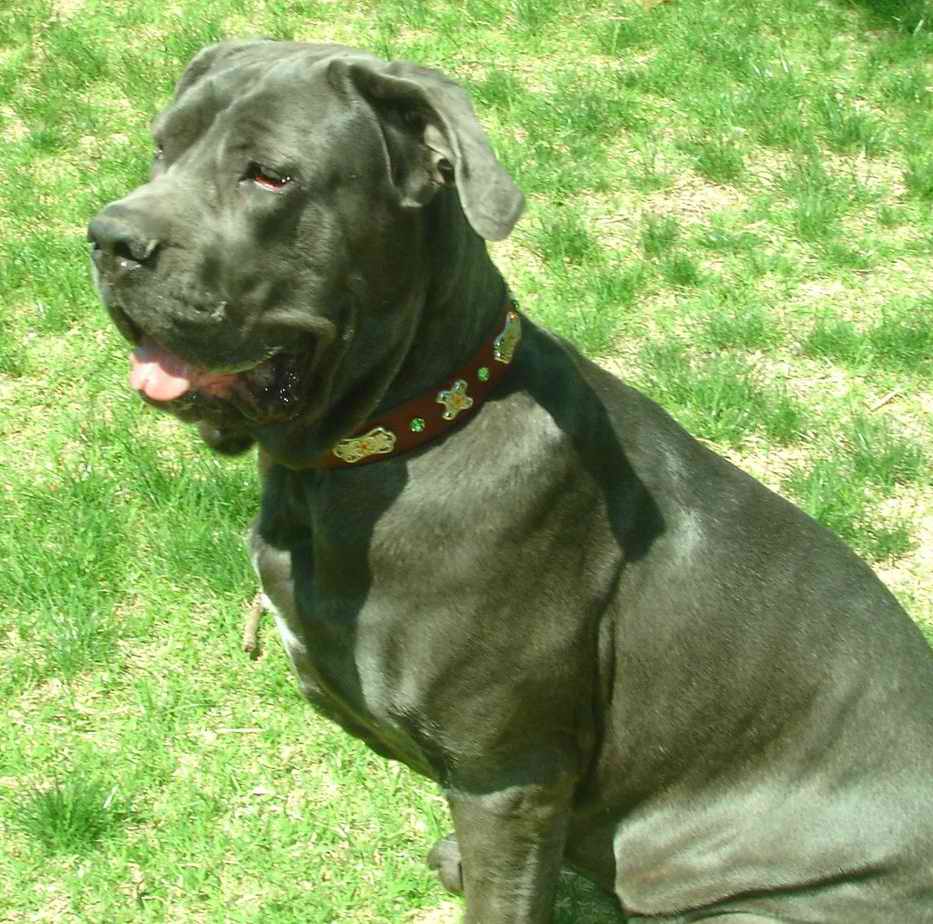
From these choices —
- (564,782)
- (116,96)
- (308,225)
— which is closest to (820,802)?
(564,782)

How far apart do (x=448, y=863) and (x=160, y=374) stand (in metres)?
1.52

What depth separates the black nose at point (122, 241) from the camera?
2553mm

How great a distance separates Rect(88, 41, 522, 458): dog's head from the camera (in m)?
2.59

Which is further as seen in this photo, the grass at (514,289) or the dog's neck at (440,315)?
the grass at (514,289)

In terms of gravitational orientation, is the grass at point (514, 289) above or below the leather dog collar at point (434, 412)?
below

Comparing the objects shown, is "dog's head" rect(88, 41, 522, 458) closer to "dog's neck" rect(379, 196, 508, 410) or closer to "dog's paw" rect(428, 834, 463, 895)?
"dog's neck" rect(379, 196, 508, 410)

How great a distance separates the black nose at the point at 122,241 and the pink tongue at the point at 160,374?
0.24 meters

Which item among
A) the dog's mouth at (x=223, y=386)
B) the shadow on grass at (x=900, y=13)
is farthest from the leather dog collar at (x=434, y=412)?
the shadow on grass at (x=900, y=13)

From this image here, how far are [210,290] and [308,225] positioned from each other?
0.74ft

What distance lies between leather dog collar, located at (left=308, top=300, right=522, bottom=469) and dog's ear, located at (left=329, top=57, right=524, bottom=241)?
1.14 ft

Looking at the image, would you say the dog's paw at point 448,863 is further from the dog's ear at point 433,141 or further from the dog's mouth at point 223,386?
the dog's ear at point 433,141

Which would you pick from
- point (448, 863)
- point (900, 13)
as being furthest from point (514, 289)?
point (900, 13)

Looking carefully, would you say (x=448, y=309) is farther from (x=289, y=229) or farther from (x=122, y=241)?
(x=122, y=241)

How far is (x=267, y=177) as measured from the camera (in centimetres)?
264
